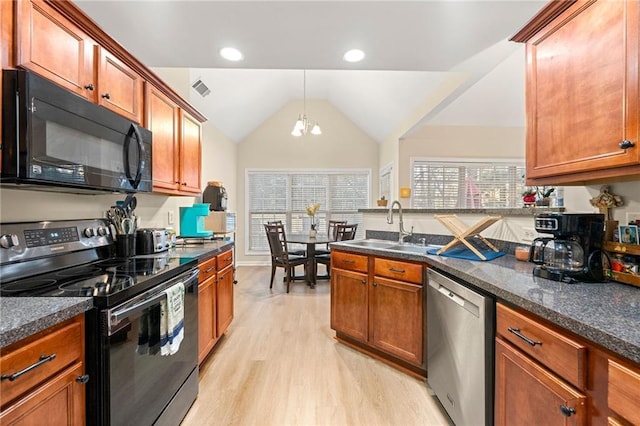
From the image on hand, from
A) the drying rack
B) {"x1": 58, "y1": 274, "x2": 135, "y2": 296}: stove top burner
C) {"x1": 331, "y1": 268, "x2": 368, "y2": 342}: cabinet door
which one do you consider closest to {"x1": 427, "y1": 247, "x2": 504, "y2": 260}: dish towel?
the drying rack

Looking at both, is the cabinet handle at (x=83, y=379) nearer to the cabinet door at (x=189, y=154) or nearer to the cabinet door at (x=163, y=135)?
the cabinet door at (x=163, y=135)

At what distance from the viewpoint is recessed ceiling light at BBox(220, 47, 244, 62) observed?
217cm

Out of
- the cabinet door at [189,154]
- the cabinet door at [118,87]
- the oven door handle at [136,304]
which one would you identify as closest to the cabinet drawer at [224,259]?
the cabinet door at [189,154]

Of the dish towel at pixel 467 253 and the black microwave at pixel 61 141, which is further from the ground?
the black microwave at pixel 61 141

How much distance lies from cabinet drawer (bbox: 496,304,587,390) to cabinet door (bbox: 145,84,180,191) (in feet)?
7.55

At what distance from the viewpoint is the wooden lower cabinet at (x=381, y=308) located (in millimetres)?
2086

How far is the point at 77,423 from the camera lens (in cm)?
103

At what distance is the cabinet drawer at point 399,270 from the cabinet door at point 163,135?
1.79 metres

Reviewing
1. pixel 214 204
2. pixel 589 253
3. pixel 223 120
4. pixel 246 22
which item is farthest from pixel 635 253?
pixel 223 120

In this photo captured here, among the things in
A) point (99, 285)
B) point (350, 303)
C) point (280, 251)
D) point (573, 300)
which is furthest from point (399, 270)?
point (280, 251)

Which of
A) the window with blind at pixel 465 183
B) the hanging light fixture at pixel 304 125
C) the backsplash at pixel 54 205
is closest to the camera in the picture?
the backsplash at pixel 54 205

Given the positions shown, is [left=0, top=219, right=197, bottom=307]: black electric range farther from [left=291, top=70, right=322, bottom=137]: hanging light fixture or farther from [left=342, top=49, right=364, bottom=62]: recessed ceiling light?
[left=291, top=70, right=322, bottom=137]: hanging light fixture

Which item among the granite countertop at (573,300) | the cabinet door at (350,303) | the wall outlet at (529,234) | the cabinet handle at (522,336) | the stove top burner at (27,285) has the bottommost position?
the cabinet door at (350,303)

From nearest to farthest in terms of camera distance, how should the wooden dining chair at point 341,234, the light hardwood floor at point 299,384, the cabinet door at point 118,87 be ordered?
the cabinet door at point 118,87
the light hardwood floor at point 299,384
the wooden dining chair at point 341,234
